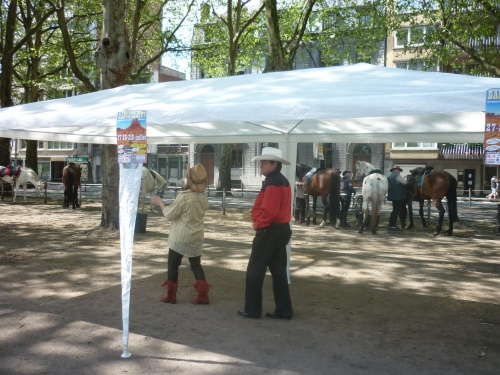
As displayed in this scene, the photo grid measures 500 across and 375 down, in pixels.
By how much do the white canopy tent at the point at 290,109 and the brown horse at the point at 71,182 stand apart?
10.2m

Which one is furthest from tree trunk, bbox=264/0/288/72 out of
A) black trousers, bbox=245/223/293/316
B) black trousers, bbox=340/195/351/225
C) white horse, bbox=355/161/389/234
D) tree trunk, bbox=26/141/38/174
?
tree trunk, bbox=26/141/38/174

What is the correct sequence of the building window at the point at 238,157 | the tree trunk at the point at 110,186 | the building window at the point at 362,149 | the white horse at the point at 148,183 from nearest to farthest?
1. the tree trunk at the point at 110,186
2. the white horse at the point at 148,183
3. the building window at the point at 362,149
4. the building window at the point at 238,157

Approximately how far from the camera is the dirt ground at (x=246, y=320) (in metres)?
4.41

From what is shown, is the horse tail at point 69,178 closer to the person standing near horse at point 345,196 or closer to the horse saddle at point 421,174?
the person standing near horse at point 345,196

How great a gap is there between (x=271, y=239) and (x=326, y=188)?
33.6 ft

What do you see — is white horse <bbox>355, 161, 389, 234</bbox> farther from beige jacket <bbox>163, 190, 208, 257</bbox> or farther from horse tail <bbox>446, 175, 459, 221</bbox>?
beige jacket <bbox>163, 190, 208, 257</bbox>

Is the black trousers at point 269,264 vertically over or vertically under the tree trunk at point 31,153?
A: under

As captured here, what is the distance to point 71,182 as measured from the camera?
19.2m

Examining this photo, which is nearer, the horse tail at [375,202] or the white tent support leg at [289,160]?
the white tent support leg at [289,160]

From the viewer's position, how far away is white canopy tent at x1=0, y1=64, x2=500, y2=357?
4453 millimetres

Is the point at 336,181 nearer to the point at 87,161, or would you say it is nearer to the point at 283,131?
the point at 283,131

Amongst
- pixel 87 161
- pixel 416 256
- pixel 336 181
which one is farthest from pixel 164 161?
pixel 416 256

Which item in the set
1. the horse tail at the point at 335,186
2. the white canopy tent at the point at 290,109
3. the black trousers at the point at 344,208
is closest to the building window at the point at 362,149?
the black trousers at the point at 344,208

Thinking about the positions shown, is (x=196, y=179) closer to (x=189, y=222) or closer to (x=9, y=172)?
(x=189, y=222)
